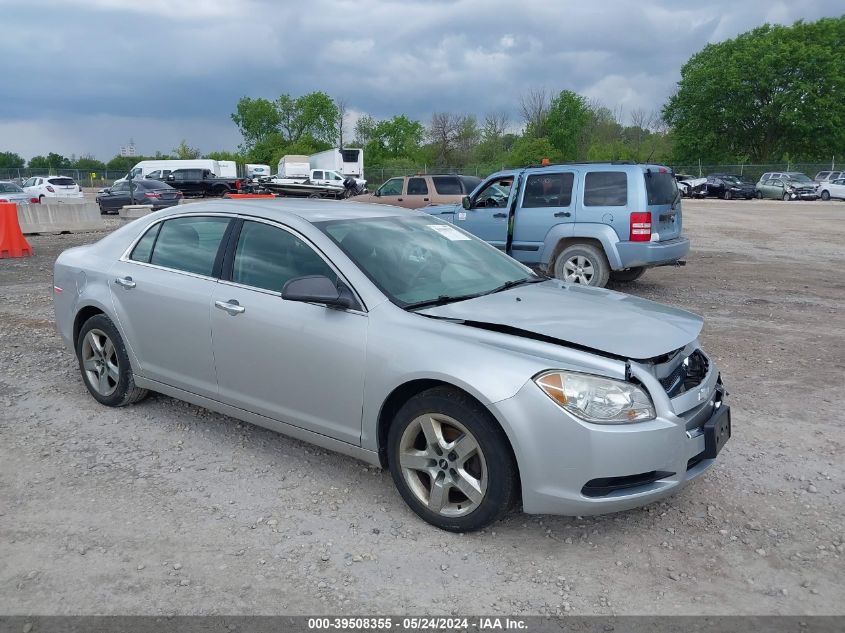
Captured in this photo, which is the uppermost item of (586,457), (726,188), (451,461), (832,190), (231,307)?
(231,307)

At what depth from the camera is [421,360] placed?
10.9 ft

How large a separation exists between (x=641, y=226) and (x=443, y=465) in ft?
22.3

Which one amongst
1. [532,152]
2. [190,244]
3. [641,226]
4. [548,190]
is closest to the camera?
[190,244]

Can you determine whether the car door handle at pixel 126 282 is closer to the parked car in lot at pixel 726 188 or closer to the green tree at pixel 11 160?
the parked car in lot at pixel 726 188

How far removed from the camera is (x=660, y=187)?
952 cm

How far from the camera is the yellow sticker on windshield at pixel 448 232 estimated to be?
15.2ft

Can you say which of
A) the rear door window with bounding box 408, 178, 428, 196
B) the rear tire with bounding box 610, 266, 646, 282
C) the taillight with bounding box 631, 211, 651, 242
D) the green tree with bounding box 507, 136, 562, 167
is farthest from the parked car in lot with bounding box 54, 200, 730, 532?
the green tree with bounding box 507, 136, 562, 167

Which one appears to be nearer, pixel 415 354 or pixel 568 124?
pixel 415 354

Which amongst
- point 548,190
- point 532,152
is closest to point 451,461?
point 548,190

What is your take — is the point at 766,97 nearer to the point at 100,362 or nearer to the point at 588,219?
the point at 588,219

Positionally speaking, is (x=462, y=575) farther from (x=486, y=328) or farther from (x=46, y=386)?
(x=46, y=386)

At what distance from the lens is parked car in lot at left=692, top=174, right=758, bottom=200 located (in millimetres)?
41094

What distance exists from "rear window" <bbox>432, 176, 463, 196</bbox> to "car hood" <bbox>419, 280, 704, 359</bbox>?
15.4 metres

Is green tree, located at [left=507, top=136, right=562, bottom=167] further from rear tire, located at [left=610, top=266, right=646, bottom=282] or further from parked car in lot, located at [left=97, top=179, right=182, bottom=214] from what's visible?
rear tire, located at [left=610, top=266, right=646, bottom=282]
